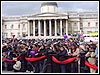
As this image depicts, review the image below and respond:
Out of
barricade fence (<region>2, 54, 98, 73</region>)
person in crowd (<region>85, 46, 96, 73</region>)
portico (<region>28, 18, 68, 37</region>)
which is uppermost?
portico (<region>28, 18, 68, 37</region>)

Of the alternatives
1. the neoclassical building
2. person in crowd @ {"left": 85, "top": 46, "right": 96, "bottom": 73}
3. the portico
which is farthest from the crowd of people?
the portico

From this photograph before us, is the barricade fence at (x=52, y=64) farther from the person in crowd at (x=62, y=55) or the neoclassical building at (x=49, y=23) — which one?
the neoclassical building at (x=49, y=23)

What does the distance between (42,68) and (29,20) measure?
54.0 metres

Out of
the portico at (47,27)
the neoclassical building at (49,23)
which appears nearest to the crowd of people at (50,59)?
the neoclassical building at (49,23)

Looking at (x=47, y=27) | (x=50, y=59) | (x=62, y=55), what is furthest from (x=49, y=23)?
(x=62, y=55)

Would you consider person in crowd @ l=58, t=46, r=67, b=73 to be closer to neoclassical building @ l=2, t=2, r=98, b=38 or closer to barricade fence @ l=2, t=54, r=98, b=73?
barricade fence @ l=2, t=54, r=98, b=73

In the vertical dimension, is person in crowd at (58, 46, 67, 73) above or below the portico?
below

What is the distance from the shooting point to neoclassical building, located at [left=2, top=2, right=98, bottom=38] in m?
62.5

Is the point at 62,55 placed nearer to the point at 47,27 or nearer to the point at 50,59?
the point at 50,59

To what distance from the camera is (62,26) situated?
64.7 metres

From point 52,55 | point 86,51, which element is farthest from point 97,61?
point 52,55

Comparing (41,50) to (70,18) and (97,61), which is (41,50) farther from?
(70,18)

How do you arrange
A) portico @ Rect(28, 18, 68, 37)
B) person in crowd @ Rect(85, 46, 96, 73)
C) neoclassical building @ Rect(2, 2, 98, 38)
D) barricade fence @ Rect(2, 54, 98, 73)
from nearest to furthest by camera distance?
1. person in crowd @ Rect(85, 46, 96, 73)
2. barricade fence @ Rect(2, 54, 98, 73)
3. neoclassical building @ Rect(2, 2, 98, 38)
4. portico @ Rect(28, 18, 68, 37)

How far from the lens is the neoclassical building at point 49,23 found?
62.5 metres
